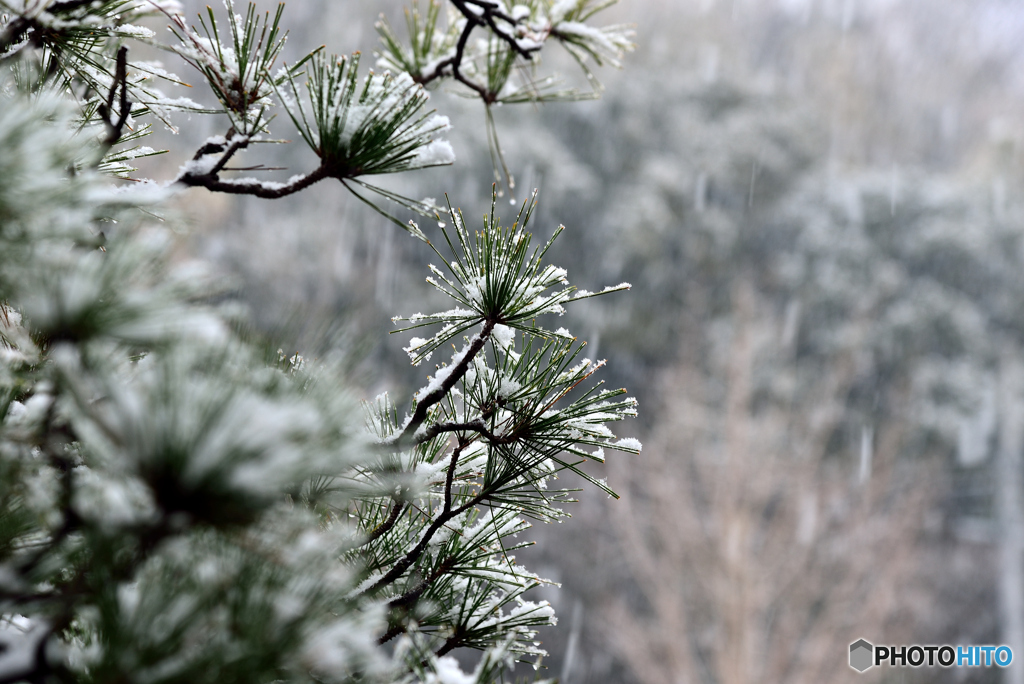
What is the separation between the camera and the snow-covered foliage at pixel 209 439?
0.94 feet

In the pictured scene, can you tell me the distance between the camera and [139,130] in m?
0.73

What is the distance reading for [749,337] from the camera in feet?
14.2

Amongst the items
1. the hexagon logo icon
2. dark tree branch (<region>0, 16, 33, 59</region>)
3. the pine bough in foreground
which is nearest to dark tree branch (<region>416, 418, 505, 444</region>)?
the pine bough in foreground

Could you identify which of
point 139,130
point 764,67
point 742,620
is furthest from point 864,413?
point 139,130

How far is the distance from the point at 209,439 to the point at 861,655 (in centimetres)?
477

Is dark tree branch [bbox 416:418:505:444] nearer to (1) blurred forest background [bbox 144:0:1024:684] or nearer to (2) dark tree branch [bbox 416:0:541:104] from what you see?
(2) dark tree branch [bbox 416:0:541:104]

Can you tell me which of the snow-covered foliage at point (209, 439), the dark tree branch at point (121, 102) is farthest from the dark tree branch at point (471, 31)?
the dark tree branch at point (121, 102)

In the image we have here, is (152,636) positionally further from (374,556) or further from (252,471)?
(374,556)

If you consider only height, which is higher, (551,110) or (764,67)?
(764,67)

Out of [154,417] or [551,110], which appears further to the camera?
[551,110]

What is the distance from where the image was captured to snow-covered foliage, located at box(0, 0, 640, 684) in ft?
0.94

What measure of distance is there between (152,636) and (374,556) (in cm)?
35

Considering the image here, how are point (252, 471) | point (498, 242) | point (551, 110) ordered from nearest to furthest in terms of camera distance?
point (252, 471), point (498, 242), point (551, 110)

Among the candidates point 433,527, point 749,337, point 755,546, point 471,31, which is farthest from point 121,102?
point 755,546
